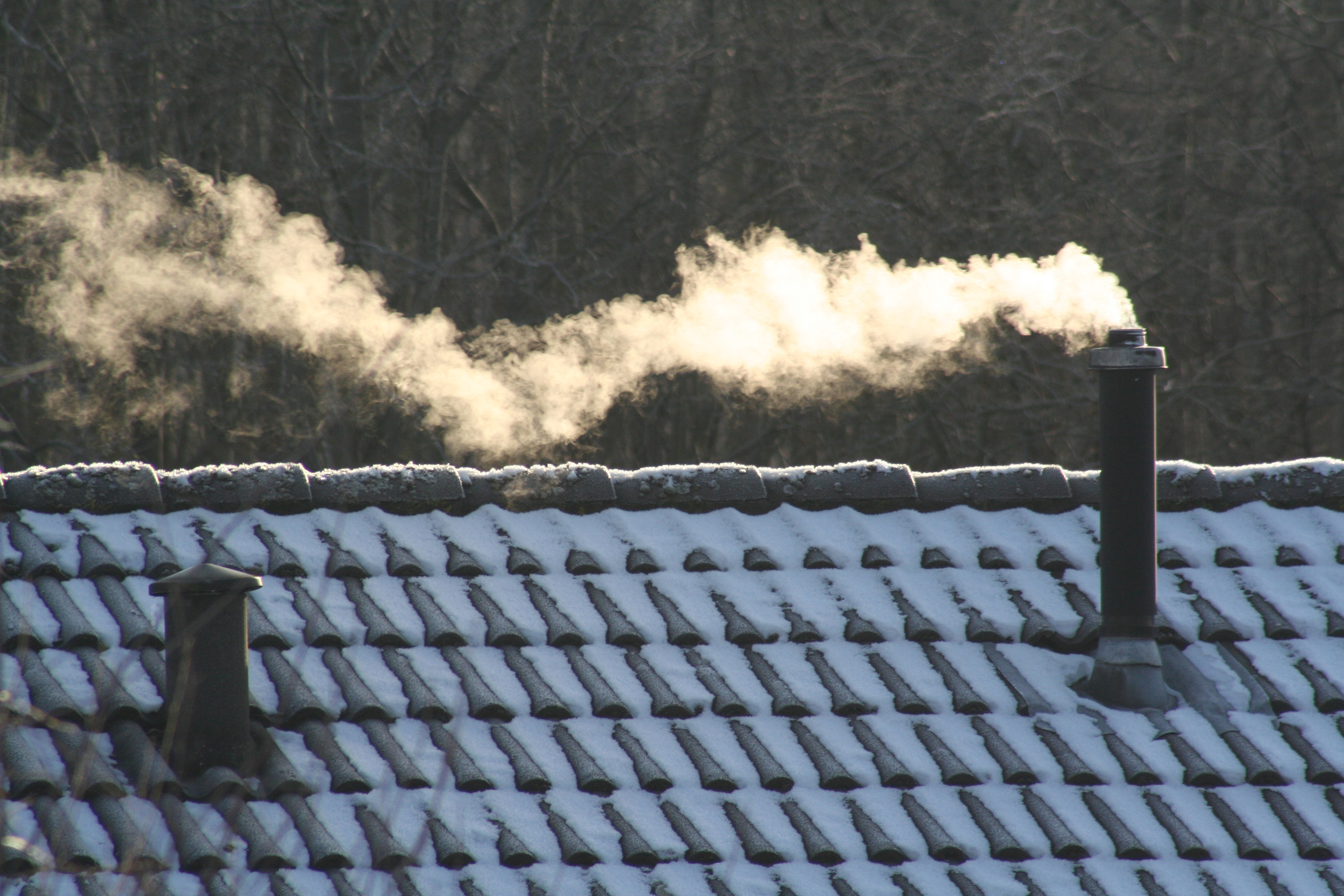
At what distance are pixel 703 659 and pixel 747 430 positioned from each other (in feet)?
36.7

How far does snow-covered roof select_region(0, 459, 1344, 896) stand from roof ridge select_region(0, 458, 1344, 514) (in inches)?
0.5

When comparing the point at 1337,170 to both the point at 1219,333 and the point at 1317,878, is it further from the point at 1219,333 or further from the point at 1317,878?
the point at 1317,878

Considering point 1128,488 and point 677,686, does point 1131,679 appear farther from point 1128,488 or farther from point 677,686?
point 677,686

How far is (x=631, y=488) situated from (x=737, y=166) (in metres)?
11.1

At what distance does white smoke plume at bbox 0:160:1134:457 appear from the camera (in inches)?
530

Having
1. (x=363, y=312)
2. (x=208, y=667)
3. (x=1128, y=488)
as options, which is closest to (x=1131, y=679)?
(x=1128, y=488)

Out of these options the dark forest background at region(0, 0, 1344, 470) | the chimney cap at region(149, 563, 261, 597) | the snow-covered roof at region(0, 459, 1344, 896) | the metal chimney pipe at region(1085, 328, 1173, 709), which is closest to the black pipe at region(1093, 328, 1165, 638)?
the metal chimney pipe at region(1085, 328, 1173, 709)

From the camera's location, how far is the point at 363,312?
14.2m

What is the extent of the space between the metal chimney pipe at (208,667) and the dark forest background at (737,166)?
10391 millimetres

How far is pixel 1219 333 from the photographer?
1594 centimetres

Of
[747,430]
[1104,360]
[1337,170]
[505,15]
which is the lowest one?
[747,430]

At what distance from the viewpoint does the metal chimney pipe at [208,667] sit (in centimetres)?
361

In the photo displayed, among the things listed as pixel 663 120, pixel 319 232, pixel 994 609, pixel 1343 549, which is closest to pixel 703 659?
pixel 994 609

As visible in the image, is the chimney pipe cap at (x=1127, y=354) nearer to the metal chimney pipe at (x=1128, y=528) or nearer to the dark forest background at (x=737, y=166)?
the metal chimney pipe at (x=1128, y=528)
